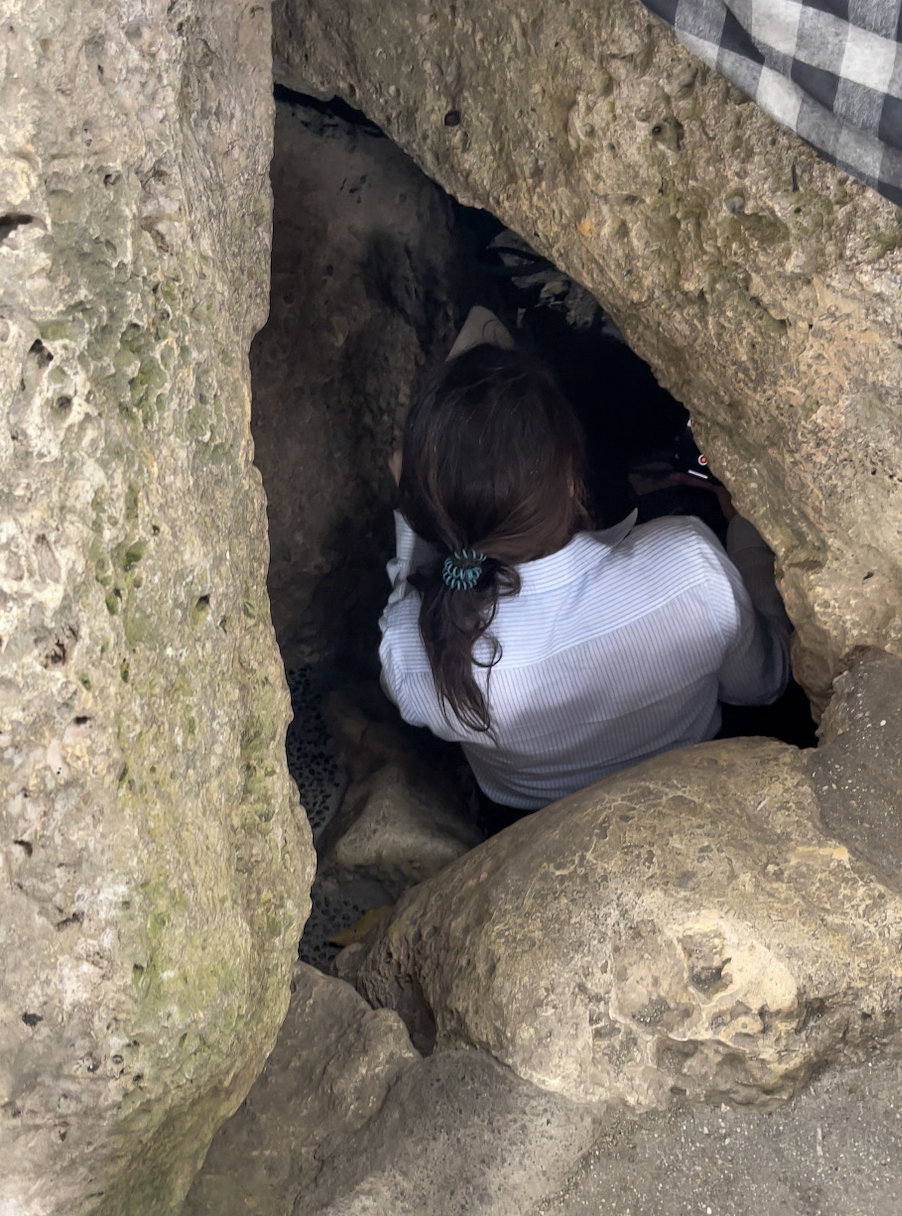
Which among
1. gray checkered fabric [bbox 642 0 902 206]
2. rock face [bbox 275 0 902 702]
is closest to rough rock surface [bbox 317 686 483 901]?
rock face [bbox 275 0 902 702]

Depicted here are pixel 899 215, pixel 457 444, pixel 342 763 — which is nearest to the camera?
pixel 899 215

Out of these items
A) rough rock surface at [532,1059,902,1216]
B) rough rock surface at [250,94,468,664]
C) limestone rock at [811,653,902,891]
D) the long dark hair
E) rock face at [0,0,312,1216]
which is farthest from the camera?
rough rock surface at [250,94,468,664]

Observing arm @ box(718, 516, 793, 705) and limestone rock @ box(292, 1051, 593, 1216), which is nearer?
limestone rock @ box(292, 1051, 593, 1216)

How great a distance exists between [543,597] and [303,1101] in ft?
2.26

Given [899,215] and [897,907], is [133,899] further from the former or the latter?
[899,215]

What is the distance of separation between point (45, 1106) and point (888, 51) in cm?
103

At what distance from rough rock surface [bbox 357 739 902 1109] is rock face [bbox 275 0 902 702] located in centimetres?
31

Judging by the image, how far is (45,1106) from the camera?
735 mm

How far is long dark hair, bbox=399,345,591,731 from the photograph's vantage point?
1277mm

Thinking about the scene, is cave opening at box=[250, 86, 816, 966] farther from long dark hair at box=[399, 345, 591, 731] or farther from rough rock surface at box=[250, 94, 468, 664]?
long dark hair at box=[399, 345, 591, 731]

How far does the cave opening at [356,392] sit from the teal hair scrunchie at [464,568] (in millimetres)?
585

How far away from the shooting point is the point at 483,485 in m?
1.28

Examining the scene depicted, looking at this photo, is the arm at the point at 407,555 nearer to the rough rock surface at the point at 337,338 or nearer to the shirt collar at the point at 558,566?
the shirt collar at the point at 558,566

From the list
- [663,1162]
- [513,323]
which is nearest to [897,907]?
[663,1162]
